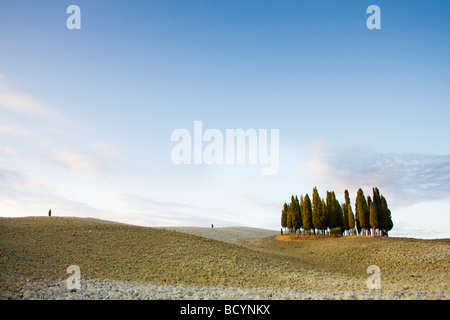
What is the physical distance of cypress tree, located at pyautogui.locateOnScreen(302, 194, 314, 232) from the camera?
4356 centimetres

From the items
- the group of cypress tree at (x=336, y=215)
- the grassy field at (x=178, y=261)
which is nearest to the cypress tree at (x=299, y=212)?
the group of cypress tree at (x=336, y=215)

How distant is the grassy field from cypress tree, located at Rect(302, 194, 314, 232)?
15209 mm

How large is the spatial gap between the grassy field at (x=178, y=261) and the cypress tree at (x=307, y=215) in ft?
49.9

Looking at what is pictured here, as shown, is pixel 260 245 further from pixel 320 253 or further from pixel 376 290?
pixel 376 290

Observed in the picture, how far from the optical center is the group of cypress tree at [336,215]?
3841 cm

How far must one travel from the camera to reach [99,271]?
51.4 ft

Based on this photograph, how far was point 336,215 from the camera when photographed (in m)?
43.6

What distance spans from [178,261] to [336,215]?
3119 cm

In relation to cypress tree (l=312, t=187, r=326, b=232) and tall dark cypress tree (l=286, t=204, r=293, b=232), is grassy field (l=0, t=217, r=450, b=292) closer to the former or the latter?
Answer: cypress tree (l=312, t=187, r=326, b=232)

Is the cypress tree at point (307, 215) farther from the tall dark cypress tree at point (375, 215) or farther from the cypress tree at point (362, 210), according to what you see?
the tall dark cypress tree at point (375, 215)
